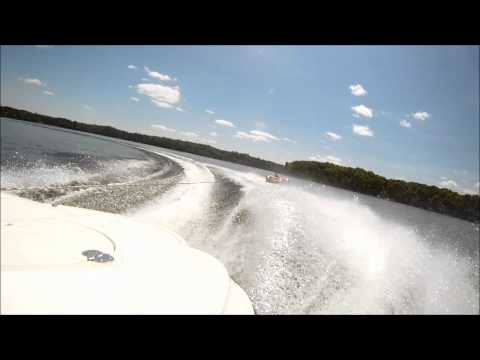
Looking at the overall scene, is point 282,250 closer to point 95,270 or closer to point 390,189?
point 95,270

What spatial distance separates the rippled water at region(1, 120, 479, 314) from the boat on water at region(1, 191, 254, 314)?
93 centimetres

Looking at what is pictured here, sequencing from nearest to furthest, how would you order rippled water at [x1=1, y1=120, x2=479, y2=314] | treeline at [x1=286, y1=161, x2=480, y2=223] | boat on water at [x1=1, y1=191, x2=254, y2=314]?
boat on water at [x1=1, y1=191, x2=254, y2=314], rippled water at [x1=1, y1=120, x2=479, y2=314], treeline at [x1=286, y1=161, x2=480, y2=223]

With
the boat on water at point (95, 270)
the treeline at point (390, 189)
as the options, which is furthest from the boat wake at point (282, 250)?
the treeline at point (390, 189)

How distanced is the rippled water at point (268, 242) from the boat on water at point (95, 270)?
0.93 m

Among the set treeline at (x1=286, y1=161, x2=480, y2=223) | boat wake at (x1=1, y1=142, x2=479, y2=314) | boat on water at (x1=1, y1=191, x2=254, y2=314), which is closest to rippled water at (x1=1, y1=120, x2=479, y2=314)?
boat wake at (x1=1, y1=142, x2=479, y2=314)

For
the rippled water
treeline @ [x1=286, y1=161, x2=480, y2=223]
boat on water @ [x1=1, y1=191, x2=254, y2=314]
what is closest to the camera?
boat on water @ [x1=1, y1=191, x2=254, y2=314]

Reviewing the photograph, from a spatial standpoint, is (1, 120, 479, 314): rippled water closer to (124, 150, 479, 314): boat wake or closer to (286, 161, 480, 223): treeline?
(124, 150, 479, 314): boat wake

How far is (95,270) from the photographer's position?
1896 mm

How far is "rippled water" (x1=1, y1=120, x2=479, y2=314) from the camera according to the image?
3846 millimetres

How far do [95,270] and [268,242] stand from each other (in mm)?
3756

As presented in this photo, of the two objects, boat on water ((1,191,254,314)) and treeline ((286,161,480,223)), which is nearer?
boat on water ((1,191,254,314))
